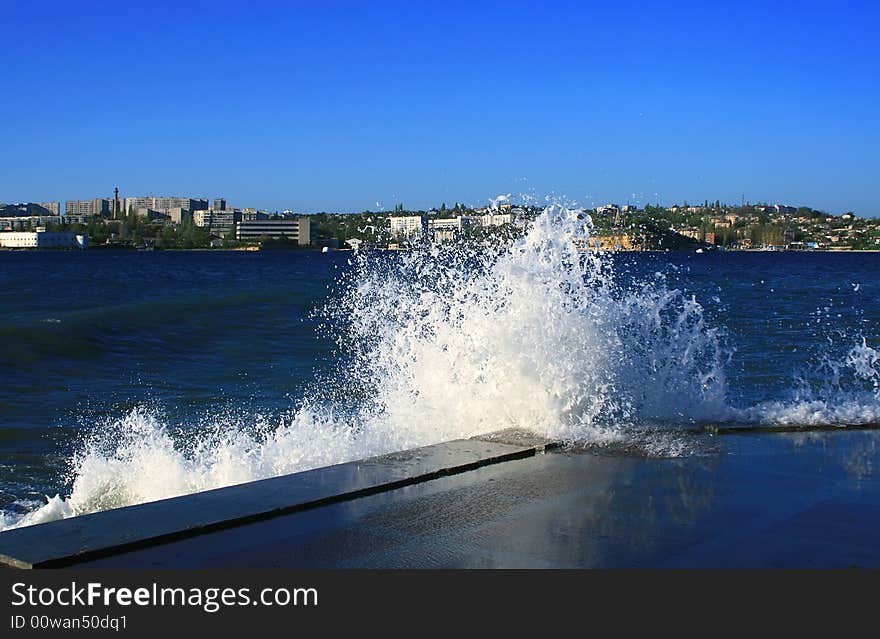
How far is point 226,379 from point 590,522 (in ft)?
39.1

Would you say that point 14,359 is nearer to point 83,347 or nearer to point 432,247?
point 83,347

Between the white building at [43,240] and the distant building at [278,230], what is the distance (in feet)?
82.7

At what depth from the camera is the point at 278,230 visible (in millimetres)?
160625

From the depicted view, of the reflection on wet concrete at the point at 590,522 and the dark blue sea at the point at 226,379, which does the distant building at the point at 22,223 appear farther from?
the reflection on wet concrete at the point at 590,522

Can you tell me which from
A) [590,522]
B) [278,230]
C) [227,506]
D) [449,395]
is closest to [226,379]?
[449,395]

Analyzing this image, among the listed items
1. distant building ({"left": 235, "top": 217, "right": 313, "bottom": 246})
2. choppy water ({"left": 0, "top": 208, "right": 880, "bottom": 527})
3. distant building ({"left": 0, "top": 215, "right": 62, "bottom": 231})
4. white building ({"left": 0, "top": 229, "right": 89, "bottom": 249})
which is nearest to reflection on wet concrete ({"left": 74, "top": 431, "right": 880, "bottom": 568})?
choppy water ({"left": 0, "top": 208, "right": 880, "bottom": 527})

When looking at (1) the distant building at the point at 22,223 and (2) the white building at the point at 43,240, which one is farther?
(1) the distant building at the point at 22,223

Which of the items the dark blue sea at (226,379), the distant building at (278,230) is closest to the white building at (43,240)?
the distant building at (278,230)

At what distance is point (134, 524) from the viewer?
448 cm

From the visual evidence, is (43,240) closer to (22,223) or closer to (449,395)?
(22,223)

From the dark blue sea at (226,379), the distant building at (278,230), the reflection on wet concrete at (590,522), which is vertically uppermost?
the distant building at (278,230)

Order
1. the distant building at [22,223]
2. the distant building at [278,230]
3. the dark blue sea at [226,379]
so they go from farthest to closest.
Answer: the distant building at [22,223] → the distant building at [278,230] → the dark blue sea at [226,379]

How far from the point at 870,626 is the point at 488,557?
1.54 metres

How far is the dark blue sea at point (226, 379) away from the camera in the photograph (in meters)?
8.08
